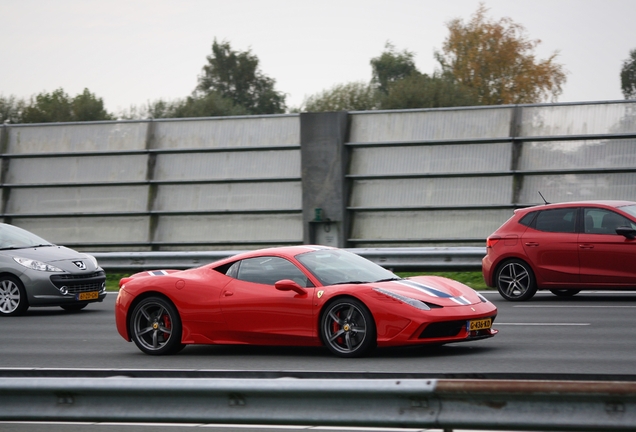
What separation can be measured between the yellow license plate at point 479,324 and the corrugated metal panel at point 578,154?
12534 mm

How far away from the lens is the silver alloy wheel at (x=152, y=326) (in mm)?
11070

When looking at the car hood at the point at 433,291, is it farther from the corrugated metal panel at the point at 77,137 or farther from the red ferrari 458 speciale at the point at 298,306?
the corrugated metal panel at the point at 77,137

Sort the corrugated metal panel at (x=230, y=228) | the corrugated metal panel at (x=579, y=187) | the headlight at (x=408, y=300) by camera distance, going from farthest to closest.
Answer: the corrugated metal panel at (x=230, y=228) < the corrugated metal panel at (x=579, y=187) < the headlight at (x=408, y=300)

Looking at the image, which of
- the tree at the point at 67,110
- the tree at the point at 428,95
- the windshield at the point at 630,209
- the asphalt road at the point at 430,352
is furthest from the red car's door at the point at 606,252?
the tree at the point at 67,110

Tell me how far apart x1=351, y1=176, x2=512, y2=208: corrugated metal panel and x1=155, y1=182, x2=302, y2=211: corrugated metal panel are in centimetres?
170

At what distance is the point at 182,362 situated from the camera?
34.3ft

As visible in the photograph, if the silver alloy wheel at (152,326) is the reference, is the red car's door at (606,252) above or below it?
above

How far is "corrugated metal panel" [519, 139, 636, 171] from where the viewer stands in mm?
21641

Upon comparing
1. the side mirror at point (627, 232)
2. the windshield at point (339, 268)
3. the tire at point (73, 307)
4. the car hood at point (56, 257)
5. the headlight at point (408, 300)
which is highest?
the side mirror at point (627, 232)

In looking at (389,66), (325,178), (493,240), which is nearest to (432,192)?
(325,178)

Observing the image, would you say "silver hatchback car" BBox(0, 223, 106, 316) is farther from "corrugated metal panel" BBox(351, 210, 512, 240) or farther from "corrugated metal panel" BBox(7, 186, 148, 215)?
"corrugated metal panel" BBox(7, 186, 148, 215)

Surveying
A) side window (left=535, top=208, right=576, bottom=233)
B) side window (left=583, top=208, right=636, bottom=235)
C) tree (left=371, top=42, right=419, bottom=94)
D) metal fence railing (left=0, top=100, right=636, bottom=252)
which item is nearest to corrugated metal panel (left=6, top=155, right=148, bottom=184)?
metal fence railing (left=0, top=100, right=636, bottom=252)

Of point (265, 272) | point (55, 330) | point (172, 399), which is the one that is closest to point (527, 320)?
point (265, 272)

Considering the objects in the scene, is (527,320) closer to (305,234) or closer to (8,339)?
(8,339)
